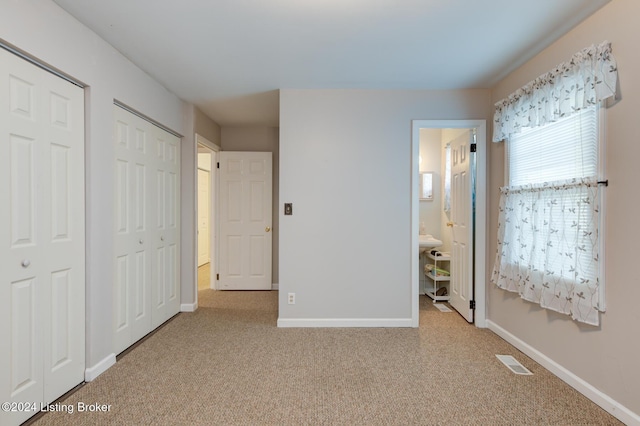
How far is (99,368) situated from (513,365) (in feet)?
9.82

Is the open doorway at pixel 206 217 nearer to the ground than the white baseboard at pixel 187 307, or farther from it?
farther from it

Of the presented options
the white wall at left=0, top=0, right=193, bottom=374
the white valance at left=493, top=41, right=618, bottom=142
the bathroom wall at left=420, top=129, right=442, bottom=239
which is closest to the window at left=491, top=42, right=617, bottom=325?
the white valance at left=493, top=41, right=618, bottom=142

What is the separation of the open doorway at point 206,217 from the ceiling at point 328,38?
1527mm

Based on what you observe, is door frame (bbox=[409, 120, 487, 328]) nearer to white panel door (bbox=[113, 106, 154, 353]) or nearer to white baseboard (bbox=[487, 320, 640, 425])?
white baseboard (bbox=[487, 320, 640, 425])

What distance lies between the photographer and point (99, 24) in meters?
1.98

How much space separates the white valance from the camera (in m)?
1.79

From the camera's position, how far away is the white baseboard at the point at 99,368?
6.78ft

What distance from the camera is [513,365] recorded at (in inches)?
90.3

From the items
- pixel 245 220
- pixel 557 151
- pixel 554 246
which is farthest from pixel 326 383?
pixel 245 220

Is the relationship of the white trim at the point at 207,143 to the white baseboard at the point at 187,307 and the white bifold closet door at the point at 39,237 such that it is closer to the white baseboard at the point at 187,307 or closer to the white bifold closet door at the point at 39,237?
the white bifold closet door at the point at 39,237

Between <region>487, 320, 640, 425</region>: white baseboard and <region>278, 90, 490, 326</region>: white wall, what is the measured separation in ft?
3.12

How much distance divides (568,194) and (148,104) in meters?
3.36

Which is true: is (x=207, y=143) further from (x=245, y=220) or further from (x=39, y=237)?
(x=39, y=237)

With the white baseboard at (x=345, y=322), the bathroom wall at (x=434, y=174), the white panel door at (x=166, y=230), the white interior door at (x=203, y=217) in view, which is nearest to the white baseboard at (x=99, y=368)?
the white panel door at (x=166, y=230)
